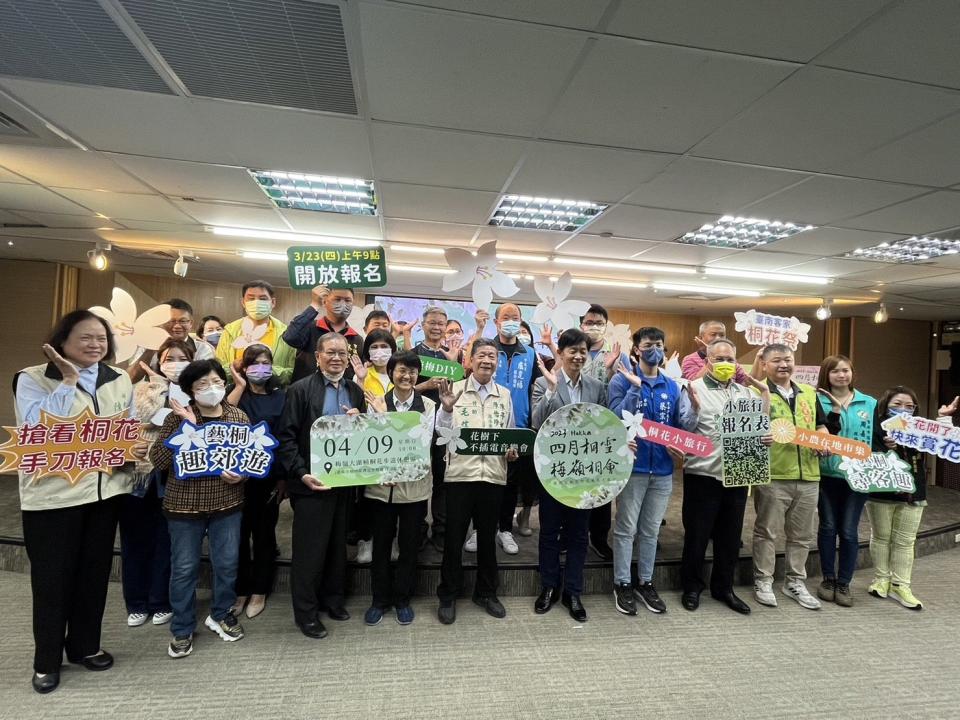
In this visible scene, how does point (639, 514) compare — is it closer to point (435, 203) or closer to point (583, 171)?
point (583, 171)

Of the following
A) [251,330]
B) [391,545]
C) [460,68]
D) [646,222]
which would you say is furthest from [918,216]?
[251,330]

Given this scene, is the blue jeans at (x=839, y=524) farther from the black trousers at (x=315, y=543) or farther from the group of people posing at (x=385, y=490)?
the black trousers at (x=315, y=543)

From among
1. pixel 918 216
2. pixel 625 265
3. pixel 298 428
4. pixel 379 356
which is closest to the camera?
pixel 298 428

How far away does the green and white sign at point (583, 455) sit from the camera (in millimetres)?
2320

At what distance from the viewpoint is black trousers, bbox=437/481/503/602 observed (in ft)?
7.66

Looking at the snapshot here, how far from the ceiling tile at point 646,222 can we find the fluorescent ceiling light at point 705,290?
7.04ft

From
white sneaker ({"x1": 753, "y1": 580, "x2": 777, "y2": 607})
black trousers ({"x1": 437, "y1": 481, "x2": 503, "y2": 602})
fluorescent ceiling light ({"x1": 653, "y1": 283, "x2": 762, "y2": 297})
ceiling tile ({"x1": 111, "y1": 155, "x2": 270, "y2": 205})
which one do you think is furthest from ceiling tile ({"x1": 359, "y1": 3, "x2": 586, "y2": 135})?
fluorescent ceiling light ({"x1": 653, "y1": 283, "x2": 762, "y2": 297})

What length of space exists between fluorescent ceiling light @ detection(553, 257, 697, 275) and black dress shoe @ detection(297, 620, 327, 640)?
380 centimetres

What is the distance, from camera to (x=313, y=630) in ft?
7.25

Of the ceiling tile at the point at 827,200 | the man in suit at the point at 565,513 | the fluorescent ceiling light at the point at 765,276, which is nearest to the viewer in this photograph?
the man in suit at the point at 565,513

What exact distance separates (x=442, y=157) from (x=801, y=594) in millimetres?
3331

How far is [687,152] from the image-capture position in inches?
96.3

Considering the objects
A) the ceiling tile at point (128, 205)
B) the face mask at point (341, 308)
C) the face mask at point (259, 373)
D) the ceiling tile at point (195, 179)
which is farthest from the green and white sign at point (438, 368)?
the ceiling tile at point (128, 205)

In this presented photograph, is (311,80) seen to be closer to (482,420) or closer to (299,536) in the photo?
(482,420)
